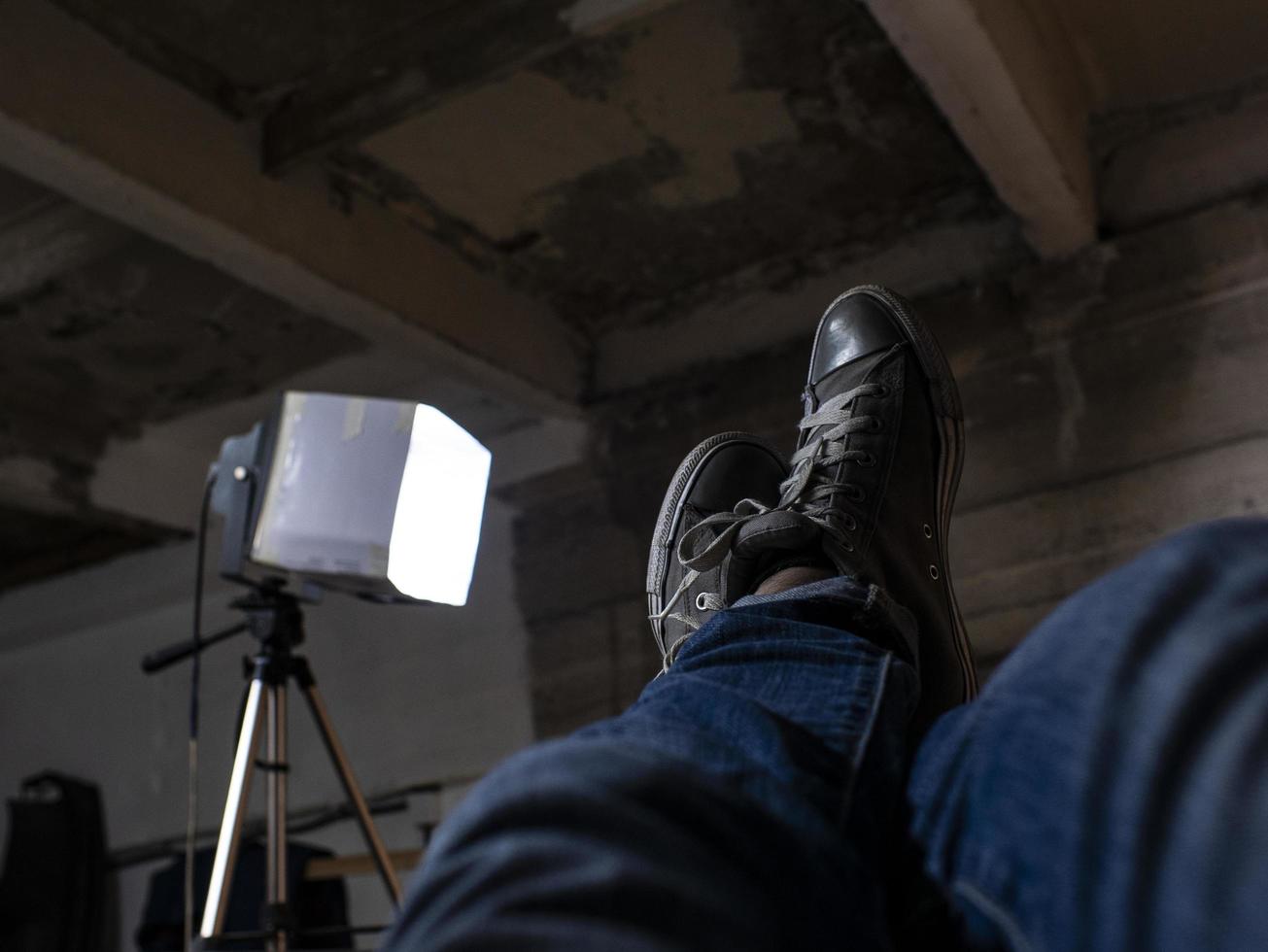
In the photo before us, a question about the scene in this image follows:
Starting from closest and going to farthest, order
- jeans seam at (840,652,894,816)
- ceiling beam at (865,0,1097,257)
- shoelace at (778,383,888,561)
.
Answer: jeans seam at (840,652,894,816)
shoelace at (778,383,888,561)
ceiling beam at (865,0,1097,257)

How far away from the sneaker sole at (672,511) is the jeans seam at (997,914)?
0.89 meters

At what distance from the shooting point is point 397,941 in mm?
→ 447

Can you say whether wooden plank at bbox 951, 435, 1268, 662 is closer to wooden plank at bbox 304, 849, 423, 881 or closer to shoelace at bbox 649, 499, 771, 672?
shoelace at bbox 649, 499, 771, 672

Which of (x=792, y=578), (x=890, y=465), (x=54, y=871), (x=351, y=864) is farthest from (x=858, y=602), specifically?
(x=54, y=871)

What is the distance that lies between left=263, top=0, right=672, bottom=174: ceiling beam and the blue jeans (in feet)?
4.59

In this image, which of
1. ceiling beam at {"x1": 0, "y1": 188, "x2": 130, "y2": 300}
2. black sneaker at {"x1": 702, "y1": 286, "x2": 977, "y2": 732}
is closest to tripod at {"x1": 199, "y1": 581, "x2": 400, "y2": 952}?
black sneaker at {"x1": 702, "y1": 286, "x2": 977, "y2": 732}

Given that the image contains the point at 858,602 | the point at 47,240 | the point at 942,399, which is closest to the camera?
the point at 858,602

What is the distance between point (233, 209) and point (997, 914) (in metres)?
1.88

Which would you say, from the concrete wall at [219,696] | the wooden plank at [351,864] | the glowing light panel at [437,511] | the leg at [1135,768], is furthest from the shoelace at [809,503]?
the concrete wall at [219,696]

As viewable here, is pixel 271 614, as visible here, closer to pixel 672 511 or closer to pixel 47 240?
pixel 672 511

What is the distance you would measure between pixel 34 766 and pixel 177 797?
28.5 inches

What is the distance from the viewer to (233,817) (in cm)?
168

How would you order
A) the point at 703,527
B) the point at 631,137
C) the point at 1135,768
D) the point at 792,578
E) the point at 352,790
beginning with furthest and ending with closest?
the point at 631,137
the point at 352,790
the point at 703,527
the point at 792,578
the point at 1135,768

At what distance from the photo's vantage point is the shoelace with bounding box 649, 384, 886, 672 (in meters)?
1.22
